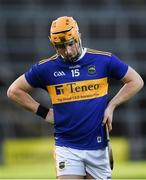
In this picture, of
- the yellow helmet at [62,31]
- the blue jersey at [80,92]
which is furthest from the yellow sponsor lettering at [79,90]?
the yellow helmet at [62,31]

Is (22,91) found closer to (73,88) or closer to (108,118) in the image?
(73,88)

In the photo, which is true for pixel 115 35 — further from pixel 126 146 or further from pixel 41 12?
pixel 126 146

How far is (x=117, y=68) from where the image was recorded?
282 inches

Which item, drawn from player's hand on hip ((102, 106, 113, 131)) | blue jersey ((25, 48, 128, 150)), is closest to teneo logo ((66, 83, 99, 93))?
blue jersey ((25, 48, 128, 150))

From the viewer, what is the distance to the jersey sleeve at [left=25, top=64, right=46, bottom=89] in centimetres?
720

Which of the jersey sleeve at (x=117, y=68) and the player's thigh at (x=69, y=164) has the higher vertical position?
the jersey sleeve at (x=117, y=68)

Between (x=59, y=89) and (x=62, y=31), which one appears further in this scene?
(x=59, y=89)

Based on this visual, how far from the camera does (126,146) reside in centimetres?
2122

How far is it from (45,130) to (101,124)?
48.8 ft

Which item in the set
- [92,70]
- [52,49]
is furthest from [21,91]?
[52,49]

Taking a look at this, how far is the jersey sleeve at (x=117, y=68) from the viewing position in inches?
281

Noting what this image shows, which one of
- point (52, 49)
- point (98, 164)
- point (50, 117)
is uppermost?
point (50, 117)

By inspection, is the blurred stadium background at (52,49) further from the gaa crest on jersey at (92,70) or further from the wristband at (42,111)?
the gaa crest on jersey at (92,70)

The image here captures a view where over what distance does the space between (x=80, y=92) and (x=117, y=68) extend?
1.21 ft
